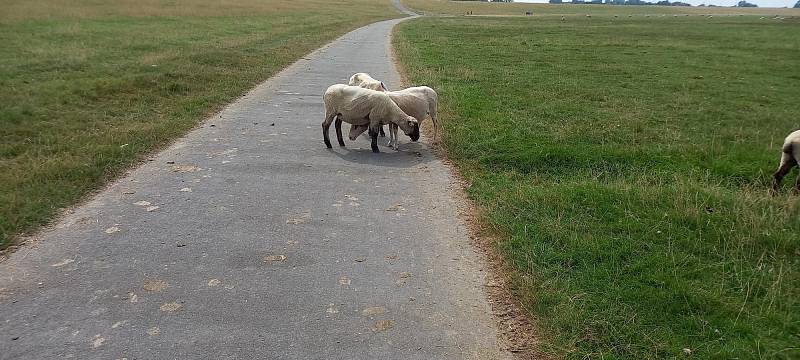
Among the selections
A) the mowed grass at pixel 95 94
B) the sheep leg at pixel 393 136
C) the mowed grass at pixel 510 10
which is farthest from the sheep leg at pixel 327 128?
the mowed grass at pixel 510 10

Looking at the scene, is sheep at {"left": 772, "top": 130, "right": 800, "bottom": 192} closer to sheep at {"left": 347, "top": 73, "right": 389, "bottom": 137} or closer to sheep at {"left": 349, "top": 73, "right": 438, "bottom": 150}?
sheep at {"left": 349, "top": 73, "right": 438, "bottom": 150}

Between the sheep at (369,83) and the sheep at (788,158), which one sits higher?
the sheep at (369,83)

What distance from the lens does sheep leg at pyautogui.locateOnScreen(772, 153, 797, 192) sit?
7.42 metres

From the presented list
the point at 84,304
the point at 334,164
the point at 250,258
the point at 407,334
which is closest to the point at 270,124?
the point at 334,164

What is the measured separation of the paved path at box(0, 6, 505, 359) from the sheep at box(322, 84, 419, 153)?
1.02 metres

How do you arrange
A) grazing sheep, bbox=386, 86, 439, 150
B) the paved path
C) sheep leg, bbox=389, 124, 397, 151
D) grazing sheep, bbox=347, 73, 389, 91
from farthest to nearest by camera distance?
grazing sheep, bbox=347, 73, 389, 91
grazing sheep, bbox=386, 86, 439, 150
sheep leg, bbox=389, 124, 397, 151
the paved path

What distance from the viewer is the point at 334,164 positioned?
27.3ft

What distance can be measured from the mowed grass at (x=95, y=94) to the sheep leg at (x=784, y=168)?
30.1 feet

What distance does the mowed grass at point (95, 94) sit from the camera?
6.81 meters

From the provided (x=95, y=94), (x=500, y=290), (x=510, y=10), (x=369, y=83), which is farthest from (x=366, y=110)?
(x=510, y=10)

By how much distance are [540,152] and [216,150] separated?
523cm

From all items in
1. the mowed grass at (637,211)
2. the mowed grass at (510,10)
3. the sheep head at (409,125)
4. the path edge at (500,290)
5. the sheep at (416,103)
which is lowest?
the path edge at (500,290)

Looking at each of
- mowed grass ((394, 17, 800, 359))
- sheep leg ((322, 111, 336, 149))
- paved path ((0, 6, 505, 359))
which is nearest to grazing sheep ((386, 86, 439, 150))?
mowed grass ((394, 17, 800, 359))

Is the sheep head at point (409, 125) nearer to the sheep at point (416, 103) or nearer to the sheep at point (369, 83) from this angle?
the sheep at point (416, 103)
